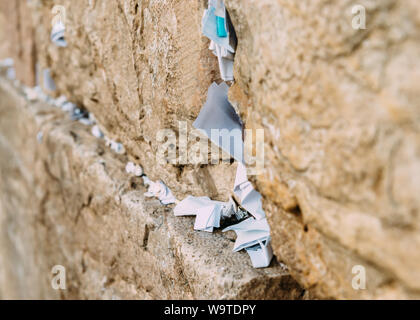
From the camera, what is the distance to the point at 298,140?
1.98ft

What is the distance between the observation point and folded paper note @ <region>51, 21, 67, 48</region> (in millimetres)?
1666

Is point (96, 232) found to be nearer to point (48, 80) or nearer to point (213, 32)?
point (213, 32)

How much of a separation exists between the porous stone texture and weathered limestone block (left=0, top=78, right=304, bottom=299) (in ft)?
0.50

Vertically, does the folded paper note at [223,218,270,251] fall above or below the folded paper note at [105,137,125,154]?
below

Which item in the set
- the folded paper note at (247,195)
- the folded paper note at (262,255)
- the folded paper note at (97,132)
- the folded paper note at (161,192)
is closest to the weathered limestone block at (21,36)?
the folded paper note at (97,132)

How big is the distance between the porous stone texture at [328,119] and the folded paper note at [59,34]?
2.86ft

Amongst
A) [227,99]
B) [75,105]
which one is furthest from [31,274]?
[227,99]

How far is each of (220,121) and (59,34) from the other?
1171 mm

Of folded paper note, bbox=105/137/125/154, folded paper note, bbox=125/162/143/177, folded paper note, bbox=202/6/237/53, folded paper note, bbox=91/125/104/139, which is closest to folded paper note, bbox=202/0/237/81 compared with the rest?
folded paper note, bbox=202/6/237/53

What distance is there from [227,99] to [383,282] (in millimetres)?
521

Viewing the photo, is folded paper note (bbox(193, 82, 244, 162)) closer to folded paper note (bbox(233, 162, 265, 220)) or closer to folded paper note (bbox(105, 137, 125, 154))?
folded paper note (bbox(233, 162, 265, 220))

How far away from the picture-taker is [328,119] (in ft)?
1.80

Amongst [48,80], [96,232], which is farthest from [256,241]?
[48,80]
